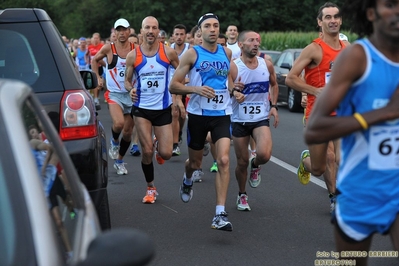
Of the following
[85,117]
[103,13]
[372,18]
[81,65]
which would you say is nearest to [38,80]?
[85,117]

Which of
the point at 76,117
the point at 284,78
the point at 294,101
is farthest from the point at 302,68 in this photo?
the point at 284,78

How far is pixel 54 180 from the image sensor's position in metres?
3.43

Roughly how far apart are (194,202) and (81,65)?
20.5 m

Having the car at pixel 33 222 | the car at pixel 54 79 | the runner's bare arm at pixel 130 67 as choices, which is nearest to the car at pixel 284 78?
the runner's bare arm at pixel 130 67

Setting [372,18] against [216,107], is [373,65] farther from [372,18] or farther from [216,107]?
[216,107]

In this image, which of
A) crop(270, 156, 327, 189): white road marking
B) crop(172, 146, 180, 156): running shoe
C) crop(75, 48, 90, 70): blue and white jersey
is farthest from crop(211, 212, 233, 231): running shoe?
crop(75, 48, 90, 70): blue and white jersey

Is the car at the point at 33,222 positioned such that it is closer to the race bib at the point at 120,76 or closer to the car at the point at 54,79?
the car at the point at 54,79

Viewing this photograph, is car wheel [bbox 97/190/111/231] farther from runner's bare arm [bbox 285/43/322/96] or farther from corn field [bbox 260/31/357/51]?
corn field [bbox 260/31/357/51]

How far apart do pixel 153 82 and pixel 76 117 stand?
159 inches

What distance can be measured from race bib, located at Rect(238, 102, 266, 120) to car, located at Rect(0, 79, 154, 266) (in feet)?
19.1

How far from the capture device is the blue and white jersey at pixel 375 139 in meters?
3.89

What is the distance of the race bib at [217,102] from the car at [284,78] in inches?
528

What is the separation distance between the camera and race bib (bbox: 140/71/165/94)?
10000mm

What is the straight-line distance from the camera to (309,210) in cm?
895
